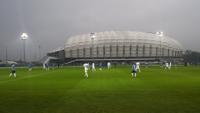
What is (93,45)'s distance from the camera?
19012 cm

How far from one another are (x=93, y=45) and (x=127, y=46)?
19.7 metres

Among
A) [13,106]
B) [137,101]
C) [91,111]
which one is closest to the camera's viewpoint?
[91,111]

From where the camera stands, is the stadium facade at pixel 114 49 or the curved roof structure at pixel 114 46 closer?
the stadium facade at pixel 114 49

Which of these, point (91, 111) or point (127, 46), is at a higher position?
point (127, 46)

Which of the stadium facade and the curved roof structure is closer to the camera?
the stadium facade

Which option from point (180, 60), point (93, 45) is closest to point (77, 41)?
point (93, 45)

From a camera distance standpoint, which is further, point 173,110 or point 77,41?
point 77,41

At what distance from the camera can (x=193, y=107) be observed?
1538 cm

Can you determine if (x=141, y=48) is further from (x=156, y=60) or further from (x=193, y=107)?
(x=193, y=107)

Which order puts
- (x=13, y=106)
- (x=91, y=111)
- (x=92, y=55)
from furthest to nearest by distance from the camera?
(x=92, y=55) → (x=13, y=106) → (x=91, y=111)

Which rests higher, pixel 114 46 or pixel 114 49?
pixel 114 46

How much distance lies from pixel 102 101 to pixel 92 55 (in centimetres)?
17104

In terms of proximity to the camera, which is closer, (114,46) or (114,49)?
(114,49)

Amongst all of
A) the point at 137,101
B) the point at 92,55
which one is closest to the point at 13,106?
the point at 137,101
